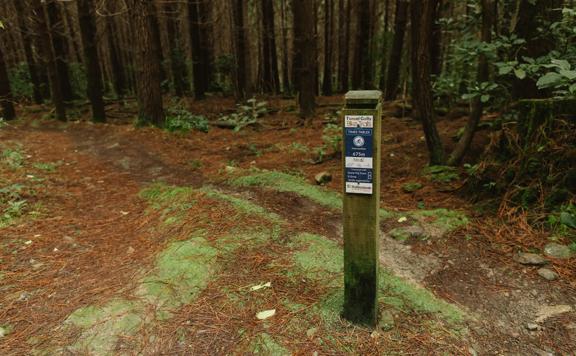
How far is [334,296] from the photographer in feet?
9.98

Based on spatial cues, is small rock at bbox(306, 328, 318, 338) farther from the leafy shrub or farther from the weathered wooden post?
the leafy shrub

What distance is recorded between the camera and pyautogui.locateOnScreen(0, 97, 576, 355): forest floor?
269 centimetres

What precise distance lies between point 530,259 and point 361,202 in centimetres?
213

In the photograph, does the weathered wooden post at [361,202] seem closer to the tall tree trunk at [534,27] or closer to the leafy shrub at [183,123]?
the tall tree trunk at [534,27]

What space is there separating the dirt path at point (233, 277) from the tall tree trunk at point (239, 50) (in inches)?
418

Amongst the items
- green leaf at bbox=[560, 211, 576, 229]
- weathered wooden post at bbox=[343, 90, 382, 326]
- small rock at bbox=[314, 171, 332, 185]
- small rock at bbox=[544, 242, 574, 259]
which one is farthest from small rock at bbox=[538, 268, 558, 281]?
small rock at bbox=[314, 171, 332, 185]

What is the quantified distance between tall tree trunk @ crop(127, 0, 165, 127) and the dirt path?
442cm

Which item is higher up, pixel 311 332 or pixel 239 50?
pixel 239 50

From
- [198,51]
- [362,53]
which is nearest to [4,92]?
[198,51]

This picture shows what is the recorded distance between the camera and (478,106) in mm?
5598

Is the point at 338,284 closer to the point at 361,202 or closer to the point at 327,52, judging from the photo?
the point at 361,202

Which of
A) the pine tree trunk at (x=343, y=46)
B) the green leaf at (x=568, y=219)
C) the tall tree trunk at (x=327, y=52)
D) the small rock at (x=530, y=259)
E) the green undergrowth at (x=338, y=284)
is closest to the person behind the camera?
the green undergrowth at (x=338, y=284)

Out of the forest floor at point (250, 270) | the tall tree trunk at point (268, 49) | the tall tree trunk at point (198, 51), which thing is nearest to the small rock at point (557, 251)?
the forest floor at point (250, 270)

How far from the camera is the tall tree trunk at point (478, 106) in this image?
539 centimetres
